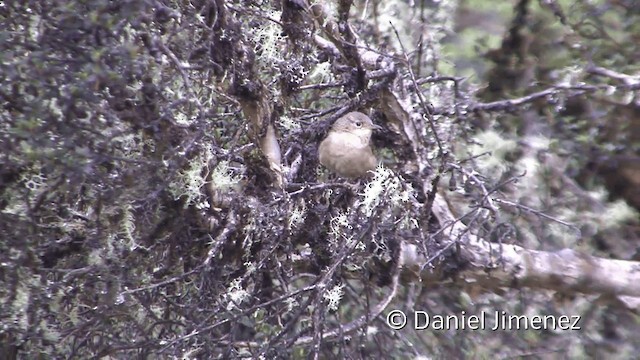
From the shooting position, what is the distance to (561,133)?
526 cm

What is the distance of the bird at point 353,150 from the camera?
3.99 metres

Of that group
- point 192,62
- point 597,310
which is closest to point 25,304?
point 192,62

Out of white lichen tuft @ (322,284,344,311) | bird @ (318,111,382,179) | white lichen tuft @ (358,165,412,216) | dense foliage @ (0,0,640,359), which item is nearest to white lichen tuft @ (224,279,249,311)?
dense foliage @ (0,0,640,359)

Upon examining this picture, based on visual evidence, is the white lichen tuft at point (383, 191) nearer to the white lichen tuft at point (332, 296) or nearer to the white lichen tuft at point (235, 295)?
the white lichen tuft at point (332, 296)

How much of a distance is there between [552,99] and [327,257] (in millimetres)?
1419

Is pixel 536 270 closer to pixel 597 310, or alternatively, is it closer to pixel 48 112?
pixel 597 310

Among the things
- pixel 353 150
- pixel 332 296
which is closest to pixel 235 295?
pixel 332 296

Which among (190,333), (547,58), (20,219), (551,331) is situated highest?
(547,58)

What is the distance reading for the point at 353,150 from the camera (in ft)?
12.9

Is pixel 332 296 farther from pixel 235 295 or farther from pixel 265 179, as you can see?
pixel 265 179

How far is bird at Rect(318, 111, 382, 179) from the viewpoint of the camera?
399 centimetres

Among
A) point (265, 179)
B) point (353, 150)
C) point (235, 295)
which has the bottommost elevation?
point (235, 295)

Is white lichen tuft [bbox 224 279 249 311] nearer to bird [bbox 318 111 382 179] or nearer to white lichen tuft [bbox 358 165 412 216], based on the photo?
white lichen tuft [bbox 358 165 412 216]

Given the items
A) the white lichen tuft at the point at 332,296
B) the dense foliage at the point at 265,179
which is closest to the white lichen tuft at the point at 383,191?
the dense foliage at the point at 265,179
